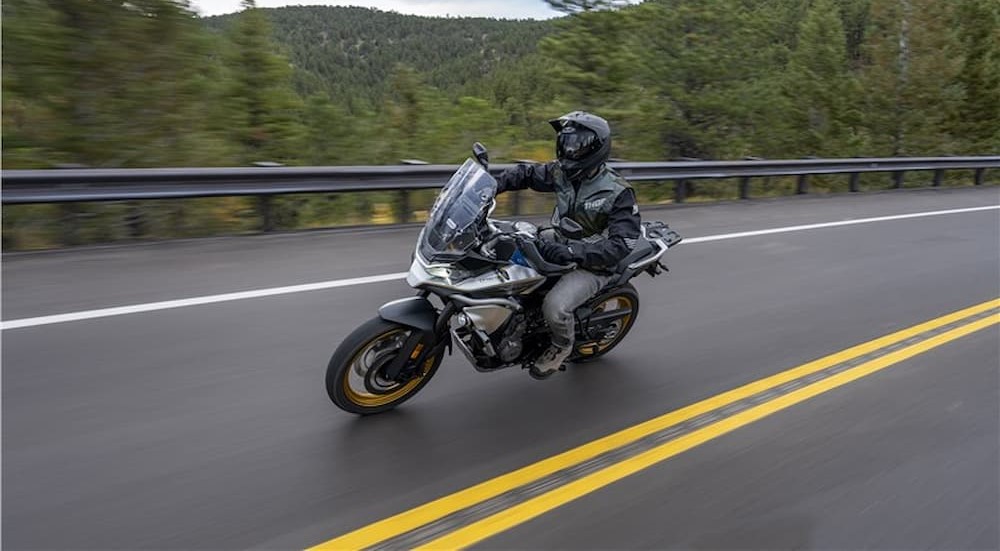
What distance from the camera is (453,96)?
16188mm

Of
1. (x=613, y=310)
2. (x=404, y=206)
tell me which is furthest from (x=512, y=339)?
(x=404, y=206)

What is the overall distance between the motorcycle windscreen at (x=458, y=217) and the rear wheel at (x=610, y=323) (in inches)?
50.2

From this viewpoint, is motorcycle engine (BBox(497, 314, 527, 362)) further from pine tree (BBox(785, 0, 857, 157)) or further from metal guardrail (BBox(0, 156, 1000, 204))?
pine tree (BBox(785, 0, 857, 157))

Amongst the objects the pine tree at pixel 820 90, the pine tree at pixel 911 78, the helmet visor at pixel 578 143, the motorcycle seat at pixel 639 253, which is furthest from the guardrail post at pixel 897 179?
the pine tree at pixel 820 90

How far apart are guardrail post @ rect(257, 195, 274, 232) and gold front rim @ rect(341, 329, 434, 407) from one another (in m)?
4.85

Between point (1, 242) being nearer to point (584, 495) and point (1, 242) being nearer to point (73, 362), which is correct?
point (73, 362)

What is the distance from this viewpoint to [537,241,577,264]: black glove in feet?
13.9

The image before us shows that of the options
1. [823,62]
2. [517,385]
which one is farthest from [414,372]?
[823,62]

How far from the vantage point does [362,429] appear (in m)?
4.27

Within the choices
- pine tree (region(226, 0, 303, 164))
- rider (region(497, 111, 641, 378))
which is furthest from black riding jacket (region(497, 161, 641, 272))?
pine tree (region(226, 0, 303, 164))

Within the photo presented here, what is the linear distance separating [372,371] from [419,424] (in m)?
0.42

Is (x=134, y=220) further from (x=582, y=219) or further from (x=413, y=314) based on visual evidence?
(x=582, y=219)

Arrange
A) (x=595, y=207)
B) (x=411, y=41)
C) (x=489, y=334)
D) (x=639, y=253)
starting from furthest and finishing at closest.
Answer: (x=411, y=41) < (x=639, y=253) < (x=595, y=207) < (x=489, y=334)

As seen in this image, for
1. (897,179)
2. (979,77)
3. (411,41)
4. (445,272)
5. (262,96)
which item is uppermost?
(411,41)
